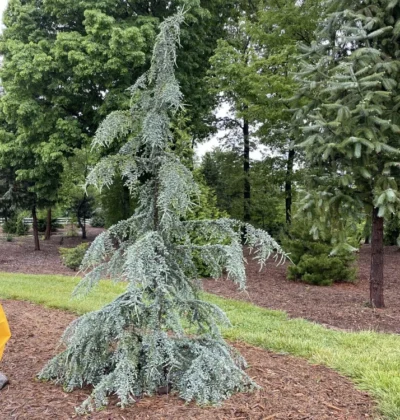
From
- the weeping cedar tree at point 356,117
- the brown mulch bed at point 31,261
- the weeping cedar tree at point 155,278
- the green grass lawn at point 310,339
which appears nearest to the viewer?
the weeping cedar tree at point 155,278

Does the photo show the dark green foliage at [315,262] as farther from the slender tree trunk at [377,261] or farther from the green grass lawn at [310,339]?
the green grass lawn at [310,339]

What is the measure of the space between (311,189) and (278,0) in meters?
7.32

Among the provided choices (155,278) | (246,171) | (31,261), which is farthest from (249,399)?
(246,171)

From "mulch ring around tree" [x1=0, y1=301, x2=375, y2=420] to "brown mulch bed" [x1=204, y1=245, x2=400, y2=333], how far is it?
115 cm

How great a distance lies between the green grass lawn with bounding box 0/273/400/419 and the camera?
10.2ft

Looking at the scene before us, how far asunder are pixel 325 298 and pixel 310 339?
2805 mm

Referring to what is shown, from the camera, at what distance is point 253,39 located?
36.8ft

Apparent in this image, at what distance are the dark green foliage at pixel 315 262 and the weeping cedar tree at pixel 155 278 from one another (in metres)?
5.55

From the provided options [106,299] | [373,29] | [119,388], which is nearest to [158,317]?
[119,388]

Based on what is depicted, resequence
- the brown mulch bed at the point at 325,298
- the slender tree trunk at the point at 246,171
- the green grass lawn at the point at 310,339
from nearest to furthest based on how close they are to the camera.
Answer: the green grass lawn at the point at 310,339 < the brown mulch bed at the point at 325,298 < the slender tree trunk at the point at 246,171

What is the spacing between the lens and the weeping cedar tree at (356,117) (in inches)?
205

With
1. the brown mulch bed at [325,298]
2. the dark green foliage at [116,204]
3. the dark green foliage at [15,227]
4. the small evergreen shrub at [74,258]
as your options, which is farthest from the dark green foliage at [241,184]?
the dark green foliage at [15,227]

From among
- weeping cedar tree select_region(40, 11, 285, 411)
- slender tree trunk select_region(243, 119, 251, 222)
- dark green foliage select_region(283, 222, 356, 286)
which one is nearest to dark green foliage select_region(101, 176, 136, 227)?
slender tree trunk select_region(243, 119, 251, 222)

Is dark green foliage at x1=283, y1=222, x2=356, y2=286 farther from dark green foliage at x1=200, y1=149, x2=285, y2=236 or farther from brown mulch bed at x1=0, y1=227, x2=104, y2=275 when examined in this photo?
brown mulch bed at x1=0, y1=227, x2=104, y2=275
